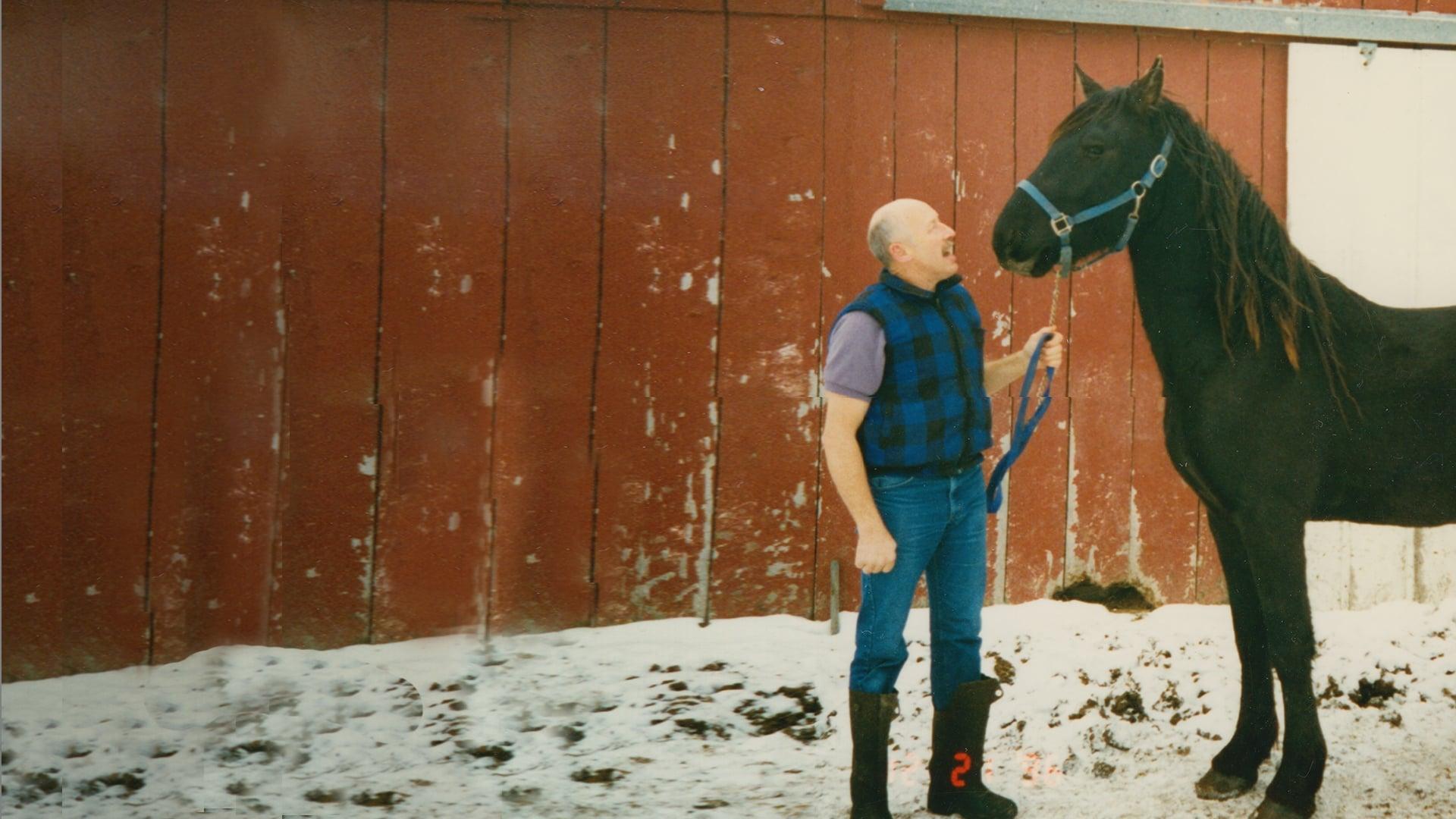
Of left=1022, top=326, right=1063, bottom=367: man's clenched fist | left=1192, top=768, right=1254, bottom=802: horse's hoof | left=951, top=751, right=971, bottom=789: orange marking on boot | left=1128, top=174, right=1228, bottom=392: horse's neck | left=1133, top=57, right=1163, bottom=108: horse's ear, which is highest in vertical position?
left=1133, top=57, right=1163, bottom=108: horse's ear

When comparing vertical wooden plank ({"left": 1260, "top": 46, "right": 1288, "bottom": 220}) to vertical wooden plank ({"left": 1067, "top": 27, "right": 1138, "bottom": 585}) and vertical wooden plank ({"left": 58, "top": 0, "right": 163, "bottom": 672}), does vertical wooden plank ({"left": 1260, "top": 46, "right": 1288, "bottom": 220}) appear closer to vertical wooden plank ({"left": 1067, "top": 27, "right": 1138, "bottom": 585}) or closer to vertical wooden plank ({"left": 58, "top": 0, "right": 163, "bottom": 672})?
vertical wooden plank ({"left": 1067, "top": 27, "right": 1138, "bottom": 585})

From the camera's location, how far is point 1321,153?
4.33 metres

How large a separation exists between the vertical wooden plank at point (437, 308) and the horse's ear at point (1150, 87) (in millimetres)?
2186

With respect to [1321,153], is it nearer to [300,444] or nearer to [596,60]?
[596,60]

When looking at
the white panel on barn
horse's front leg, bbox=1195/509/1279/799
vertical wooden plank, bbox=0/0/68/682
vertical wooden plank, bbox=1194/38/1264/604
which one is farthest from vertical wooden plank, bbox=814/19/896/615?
vertical wooden plank, bbox=0/0/68/682

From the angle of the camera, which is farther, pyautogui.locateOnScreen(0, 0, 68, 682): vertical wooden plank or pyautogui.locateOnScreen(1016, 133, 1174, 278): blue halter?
pyautogui.locateOnScreen(0, 0, 68, 682): vertical wooden plank

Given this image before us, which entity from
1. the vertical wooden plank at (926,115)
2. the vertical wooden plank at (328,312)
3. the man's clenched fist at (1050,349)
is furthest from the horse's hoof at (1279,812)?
the vertical wooden plank at (328,312)

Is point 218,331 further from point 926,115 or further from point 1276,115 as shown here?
point 1276,115

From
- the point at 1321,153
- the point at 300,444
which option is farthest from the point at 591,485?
the point at 1321,153

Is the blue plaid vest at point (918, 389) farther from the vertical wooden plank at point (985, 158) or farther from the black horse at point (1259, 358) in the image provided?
the vertical wooden plank at point (985, 158)

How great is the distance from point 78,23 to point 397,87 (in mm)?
1038

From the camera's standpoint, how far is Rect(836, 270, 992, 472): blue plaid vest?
8.61 feet

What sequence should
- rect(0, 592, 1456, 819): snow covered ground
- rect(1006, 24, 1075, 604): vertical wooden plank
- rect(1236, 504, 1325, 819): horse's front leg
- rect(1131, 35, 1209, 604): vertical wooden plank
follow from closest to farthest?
rect(1236, 504, 1325, 819): horse's front leg → rect(0, 592, 1456, 819): snow covered ground → rect(1006, 24, 1075, 604): vertical wooden plank → rect(1131, 35, 1209, 604): vertical wooden plank

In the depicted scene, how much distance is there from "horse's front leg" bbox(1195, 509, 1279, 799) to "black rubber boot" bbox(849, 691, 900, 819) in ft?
3.05
